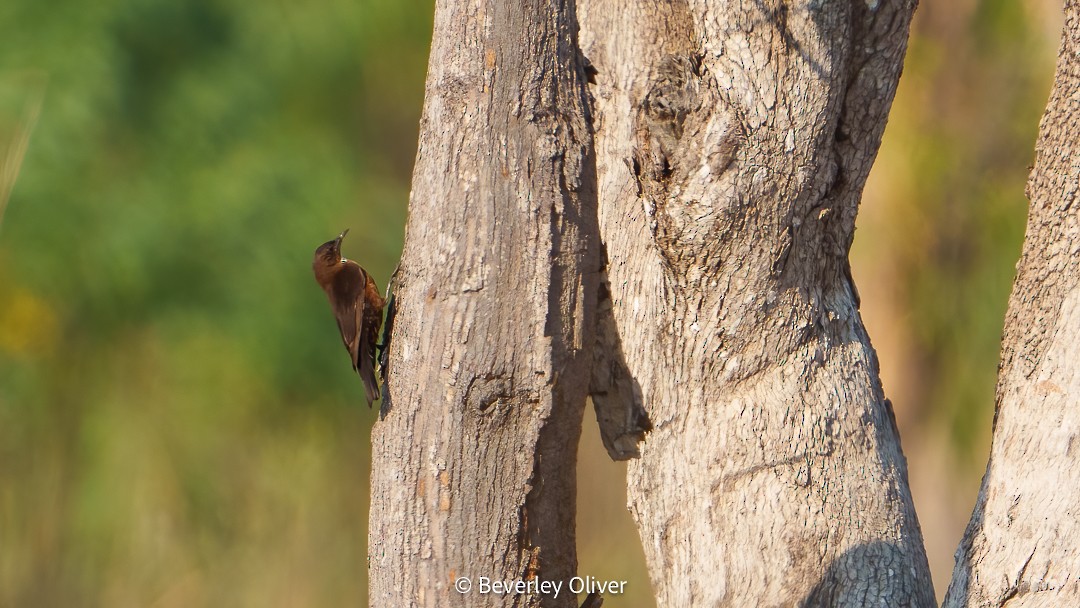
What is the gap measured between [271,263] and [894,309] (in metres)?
3.38

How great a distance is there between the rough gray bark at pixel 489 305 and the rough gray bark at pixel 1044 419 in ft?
2.64

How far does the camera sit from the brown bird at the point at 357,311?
8.38 feet

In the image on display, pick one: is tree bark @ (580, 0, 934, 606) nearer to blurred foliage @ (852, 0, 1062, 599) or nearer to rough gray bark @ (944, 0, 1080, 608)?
rough gray bark @ (944, 0, 1080, 608)

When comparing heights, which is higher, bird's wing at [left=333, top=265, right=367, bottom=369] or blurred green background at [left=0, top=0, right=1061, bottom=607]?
blurred green background at [left=0, top=0, right=1061, bottom=607]

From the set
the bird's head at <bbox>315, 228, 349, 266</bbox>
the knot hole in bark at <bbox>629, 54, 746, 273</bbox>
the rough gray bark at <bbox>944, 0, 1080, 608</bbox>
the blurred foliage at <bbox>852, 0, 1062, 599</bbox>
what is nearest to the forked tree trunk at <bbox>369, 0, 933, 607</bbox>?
the knot hole in bark at <bbox>629, 54, 746, 273</bbox>

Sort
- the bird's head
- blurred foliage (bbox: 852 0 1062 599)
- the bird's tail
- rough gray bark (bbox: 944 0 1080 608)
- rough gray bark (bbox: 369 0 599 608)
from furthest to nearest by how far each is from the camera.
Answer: blurred foliage (bbox: 852 0 1062 599) < the bird's head < the bird's tail < rough gray bark (bbox: 369 0 599 608) < rough gray bark (bbox: 944 0 1080 608)

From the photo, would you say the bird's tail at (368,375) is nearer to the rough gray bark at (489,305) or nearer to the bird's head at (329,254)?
the rough gray bark at (489,305)

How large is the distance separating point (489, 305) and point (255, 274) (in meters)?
3.74

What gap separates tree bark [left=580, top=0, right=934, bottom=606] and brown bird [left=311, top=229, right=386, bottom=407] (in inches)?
31.1

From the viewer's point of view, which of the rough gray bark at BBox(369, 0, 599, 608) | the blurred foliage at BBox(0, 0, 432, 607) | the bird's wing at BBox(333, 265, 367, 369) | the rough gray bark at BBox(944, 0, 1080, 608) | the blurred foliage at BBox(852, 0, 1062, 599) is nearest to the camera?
the rough gray bark at BBox(944, 0, 1080, 608)

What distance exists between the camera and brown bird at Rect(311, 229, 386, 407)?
255 centimetres

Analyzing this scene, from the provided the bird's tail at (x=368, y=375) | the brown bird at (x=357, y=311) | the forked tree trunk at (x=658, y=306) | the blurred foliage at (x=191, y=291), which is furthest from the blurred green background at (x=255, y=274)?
the forked tree trunk at (x=658, y=306)

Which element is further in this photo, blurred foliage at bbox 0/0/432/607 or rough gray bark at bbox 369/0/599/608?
blurred foliage at bbox 0/0/432/607

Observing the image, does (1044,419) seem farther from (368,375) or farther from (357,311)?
(357,311)
